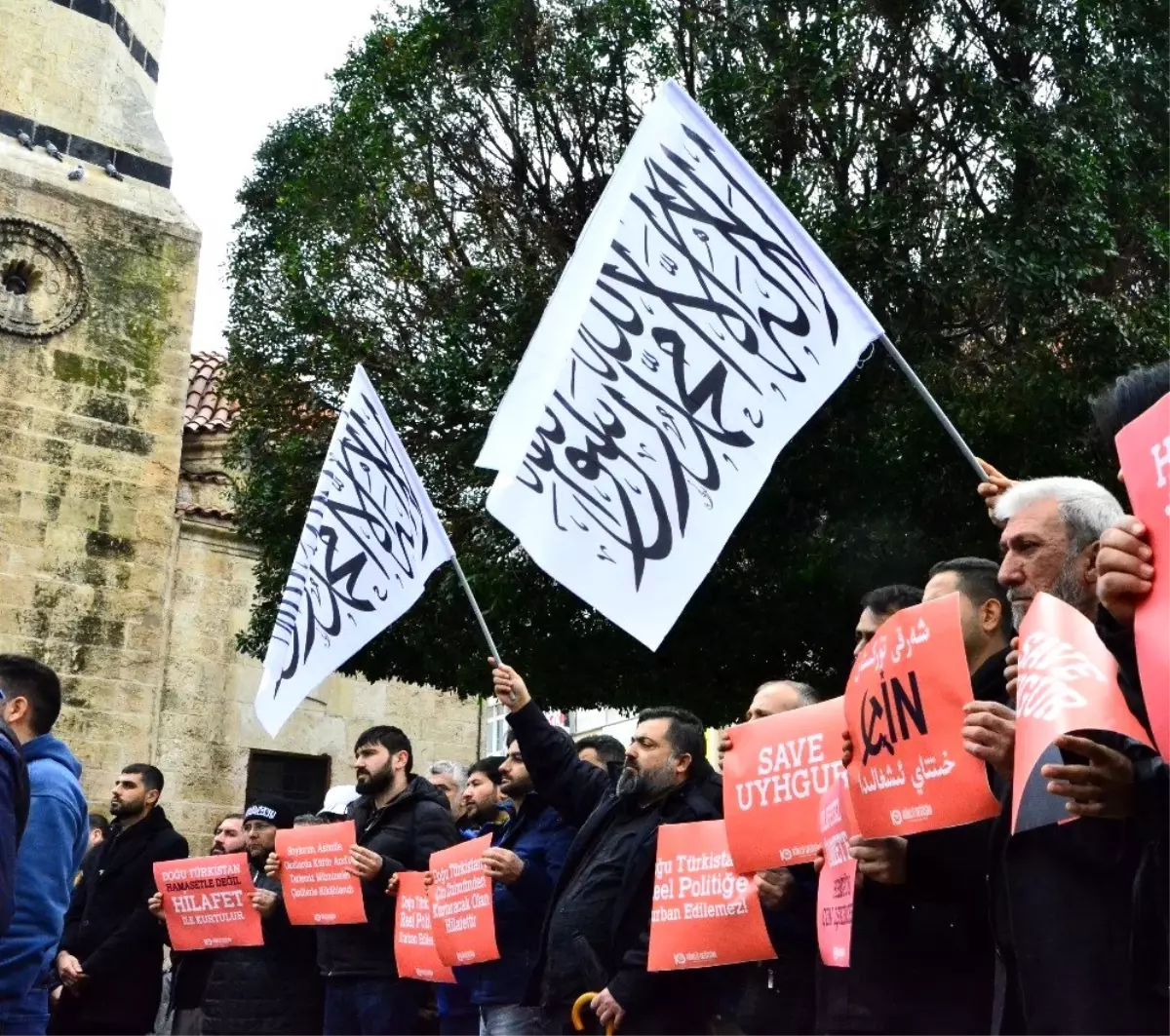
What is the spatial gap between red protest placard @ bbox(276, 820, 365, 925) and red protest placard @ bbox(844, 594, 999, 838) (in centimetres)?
382

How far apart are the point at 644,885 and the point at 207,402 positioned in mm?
13684

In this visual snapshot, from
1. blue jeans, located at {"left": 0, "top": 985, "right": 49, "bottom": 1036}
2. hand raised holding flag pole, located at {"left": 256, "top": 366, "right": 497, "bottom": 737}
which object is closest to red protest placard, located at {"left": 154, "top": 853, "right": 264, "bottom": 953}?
hand raised holding flag pole, located at {"left": 256, "top": 366, "right": 497, "bottom": 737}

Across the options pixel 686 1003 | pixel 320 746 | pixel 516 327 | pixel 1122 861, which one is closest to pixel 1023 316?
pixel 516 327

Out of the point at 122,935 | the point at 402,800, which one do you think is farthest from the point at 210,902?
the point at 402,800

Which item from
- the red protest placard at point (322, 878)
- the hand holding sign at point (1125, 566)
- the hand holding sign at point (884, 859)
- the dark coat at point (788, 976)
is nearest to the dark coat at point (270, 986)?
the red protest placard at point (322, 878)

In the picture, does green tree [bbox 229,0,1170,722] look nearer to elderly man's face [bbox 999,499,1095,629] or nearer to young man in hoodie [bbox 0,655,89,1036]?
young man in hoodie [bbox 0,655,89,1036]

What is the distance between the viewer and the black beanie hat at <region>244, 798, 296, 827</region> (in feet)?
26.8

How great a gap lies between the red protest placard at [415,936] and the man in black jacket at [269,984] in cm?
95

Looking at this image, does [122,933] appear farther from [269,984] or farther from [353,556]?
[353,556]

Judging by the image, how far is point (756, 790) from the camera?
476cm

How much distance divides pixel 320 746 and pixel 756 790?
13.8 m

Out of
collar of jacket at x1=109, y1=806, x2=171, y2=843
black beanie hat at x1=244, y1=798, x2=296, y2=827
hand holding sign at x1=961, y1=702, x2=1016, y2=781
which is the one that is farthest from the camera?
collar of jacket at x1=109, y1=806, x2=171, y2=843

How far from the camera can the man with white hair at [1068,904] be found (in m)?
2.55

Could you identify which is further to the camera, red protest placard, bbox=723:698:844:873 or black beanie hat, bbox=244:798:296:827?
black beanie hat, bbox=244:798:296:827
